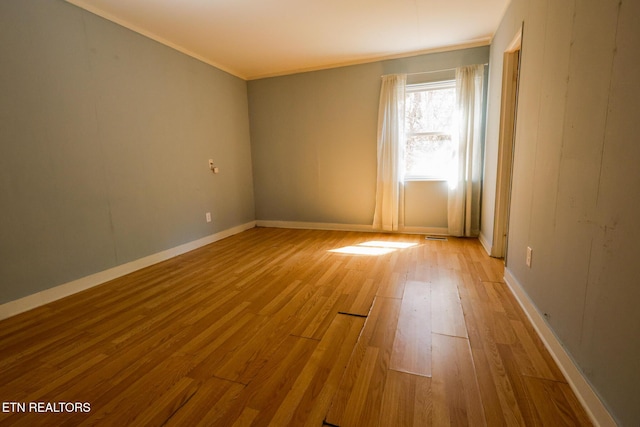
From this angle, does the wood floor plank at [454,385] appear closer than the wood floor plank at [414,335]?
Yes

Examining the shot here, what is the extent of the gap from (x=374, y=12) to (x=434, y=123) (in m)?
1.79

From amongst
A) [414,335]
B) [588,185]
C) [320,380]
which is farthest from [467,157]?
[320,380]

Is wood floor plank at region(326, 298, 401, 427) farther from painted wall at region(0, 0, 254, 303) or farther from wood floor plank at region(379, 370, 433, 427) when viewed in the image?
painted wall at region(0, 0, 254, 303)

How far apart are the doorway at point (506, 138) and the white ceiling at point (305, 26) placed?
57 cm

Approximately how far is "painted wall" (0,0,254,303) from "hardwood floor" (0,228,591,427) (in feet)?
1.56

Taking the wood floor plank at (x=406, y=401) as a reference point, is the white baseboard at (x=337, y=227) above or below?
above

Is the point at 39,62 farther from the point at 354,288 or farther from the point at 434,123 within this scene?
the point at 434,123

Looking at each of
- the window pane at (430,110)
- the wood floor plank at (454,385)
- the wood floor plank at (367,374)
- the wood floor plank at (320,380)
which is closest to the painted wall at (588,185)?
the wood floor plank at (454,385)

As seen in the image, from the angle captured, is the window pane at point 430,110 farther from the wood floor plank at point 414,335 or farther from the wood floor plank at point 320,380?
the wood floor plank at point 320,380

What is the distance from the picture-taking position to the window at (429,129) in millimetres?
4004

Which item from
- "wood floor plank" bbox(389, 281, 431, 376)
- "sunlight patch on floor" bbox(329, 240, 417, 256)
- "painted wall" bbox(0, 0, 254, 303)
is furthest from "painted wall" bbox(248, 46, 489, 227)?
"wood floor plank" bbox(389, 281, 431, 376)

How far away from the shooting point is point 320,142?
4.62 meters

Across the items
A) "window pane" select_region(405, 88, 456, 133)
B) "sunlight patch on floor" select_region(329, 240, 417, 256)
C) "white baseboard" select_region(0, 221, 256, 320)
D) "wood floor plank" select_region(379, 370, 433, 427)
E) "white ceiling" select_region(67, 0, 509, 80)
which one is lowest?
"wood floor plank" select_region(379, 370, 433, 427)

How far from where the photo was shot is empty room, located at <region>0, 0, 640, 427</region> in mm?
1242
